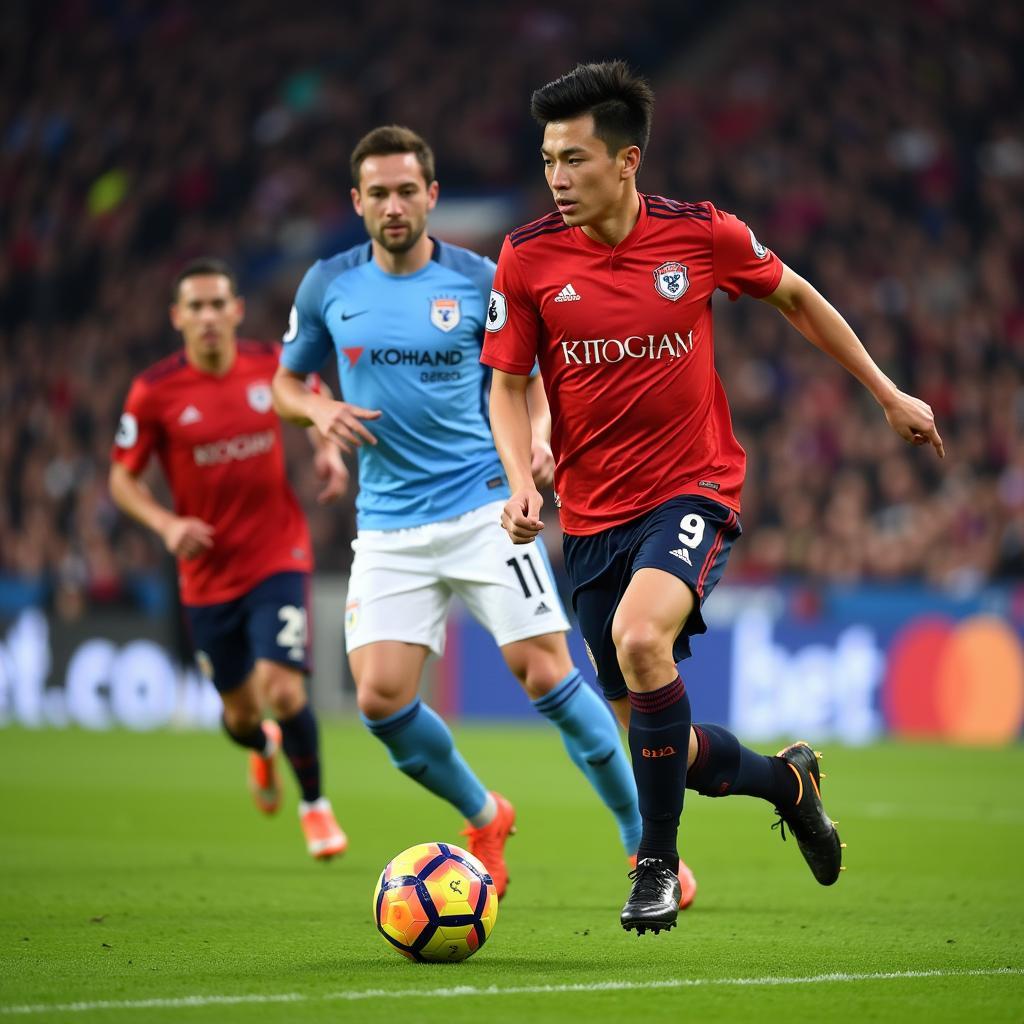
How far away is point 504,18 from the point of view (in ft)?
92.4

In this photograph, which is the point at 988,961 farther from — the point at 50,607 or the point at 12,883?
the point at 50,607

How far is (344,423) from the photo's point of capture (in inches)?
256

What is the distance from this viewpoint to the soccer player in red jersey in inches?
221

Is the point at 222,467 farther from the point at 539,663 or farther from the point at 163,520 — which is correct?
the point at 539,663

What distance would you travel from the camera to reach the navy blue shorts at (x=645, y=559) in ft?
18.2

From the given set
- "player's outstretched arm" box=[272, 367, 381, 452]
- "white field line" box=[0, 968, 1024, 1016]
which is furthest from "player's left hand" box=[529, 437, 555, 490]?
"white field line" box=[0, 968, 1024, 1016]

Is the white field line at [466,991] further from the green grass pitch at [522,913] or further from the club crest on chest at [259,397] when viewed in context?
the club crest on chest at [259,397]

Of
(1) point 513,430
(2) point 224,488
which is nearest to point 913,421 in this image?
(1) point 513,430

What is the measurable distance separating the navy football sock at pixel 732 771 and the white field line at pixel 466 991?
2.77ft

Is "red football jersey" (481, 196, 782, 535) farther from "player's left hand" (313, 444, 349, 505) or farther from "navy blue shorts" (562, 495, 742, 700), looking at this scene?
"player's left hand" (313, 444, 349, 505)

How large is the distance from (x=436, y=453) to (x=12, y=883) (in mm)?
2489

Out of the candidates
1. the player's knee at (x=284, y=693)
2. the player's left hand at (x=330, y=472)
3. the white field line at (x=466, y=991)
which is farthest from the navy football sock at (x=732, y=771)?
the player's knee at (x=284, y=693)

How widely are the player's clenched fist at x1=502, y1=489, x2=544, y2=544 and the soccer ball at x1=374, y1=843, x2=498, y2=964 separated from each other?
100 centimetres

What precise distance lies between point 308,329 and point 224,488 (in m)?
2.11
